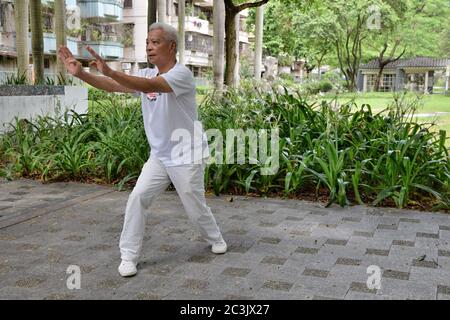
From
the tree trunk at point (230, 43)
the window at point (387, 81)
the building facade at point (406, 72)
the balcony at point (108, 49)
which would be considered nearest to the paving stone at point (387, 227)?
the tree trunk at point (230, 43)

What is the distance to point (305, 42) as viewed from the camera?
41.0 metres

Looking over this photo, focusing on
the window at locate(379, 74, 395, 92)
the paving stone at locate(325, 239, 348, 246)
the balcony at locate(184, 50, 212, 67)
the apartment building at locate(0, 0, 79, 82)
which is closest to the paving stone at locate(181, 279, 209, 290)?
the paving stone at locate(325, 239, 348, 246)

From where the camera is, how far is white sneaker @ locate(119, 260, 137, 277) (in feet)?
12.3

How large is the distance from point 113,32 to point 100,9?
17.1ft

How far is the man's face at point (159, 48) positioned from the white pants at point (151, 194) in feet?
2.26

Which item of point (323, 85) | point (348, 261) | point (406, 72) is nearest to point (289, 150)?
point (348, 261)

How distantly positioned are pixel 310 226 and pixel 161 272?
175cm

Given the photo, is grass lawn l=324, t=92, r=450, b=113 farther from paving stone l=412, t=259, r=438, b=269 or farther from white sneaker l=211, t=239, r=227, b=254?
white sneaker l=211, t=239, r=227, b=254

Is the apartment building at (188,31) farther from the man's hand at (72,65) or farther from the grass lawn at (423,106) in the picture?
the man's hand at (72,65)

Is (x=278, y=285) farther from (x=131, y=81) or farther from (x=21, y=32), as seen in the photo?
(x=21, y=32)

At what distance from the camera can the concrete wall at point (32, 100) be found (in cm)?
922

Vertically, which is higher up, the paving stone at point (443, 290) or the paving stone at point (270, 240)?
the paving stone at point (443, 290)

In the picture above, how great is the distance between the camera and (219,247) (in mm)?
4262

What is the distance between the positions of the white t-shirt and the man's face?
9cm
